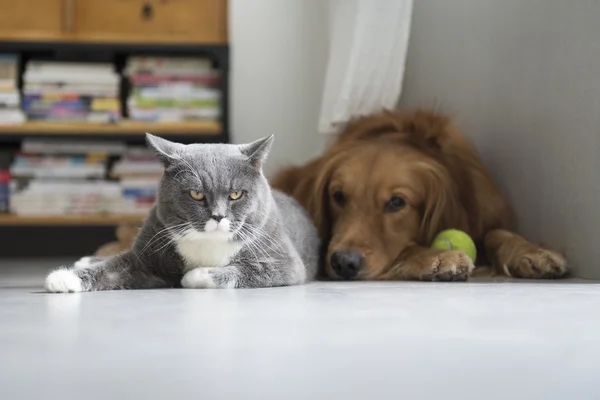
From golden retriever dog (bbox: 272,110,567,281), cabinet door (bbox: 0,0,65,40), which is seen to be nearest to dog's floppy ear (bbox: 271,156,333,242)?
golden retriever dog (bbox: 272,110,567,281)

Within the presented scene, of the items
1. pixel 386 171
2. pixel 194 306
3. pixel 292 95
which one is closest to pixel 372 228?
pixel 386 171

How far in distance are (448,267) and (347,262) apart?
25cm

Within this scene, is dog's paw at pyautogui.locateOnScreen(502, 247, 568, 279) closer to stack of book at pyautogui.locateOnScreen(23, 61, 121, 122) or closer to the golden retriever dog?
the golden retriever dog

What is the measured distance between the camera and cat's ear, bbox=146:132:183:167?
1.94 m

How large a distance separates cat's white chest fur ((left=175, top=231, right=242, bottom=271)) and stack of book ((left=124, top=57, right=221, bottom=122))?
8.25 ft

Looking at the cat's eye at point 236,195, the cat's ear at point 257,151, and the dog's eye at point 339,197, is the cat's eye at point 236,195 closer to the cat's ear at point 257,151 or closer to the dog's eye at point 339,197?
the cat's ear at point 257,151

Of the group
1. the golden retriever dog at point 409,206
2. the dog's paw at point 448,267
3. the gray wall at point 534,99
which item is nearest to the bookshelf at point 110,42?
the gray wall at point 534,99

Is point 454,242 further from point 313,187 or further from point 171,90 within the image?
point 171,90

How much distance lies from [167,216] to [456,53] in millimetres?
1556

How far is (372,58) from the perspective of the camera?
3178mm

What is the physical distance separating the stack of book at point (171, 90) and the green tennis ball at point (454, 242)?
7.34ft

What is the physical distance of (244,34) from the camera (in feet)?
15.3

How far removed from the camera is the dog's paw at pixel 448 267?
2.23m

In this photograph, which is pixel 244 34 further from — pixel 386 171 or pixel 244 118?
pixel 386 171
